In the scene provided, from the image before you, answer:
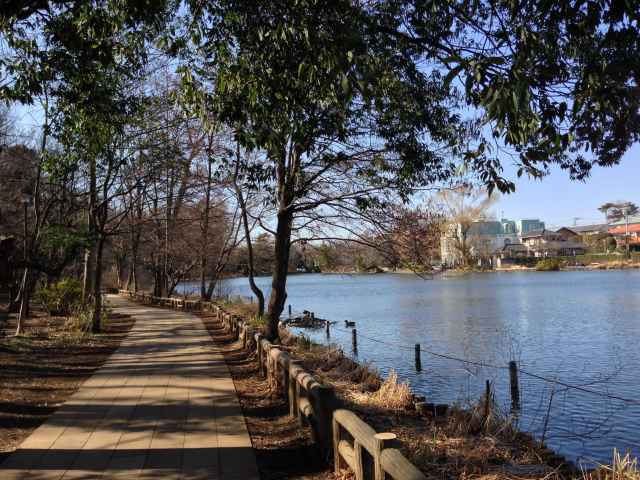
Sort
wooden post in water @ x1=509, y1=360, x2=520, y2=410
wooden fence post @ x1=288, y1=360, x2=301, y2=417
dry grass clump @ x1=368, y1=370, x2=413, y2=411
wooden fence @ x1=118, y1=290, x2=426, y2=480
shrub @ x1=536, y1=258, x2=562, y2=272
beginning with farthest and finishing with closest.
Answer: shrub @ x1=536, y1=258, x2=562, y2=272, wooden post in water @ x1=509, y1=360, x2=520, y2=410, dry grass clump @ x1=368, y1=370, x2=413, y2=411, wooden fence post @ x1=288, y1=360, x2=301, y2=417, wooden fence @ x1=118, y1=290, x2=426, y2=480

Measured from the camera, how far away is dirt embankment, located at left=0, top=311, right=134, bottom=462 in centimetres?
760

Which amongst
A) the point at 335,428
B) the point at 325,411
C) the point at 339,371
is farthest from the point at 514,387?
the point at 335,428

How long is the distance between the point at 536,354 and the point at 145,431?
46.5 ft

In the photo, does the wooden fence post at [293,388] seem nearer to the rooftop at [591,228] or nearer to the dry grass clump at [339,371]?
the dry grass clump at [339,371]

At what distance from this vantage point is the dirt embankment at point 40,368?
7602mm

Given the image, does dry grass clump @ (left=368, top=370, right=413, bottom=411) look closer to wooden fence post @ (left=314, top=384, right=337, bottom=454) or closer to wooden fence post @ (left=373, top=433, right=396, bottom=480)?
wooden fence post @ (left=314, top=384, right=337, bottom=454)

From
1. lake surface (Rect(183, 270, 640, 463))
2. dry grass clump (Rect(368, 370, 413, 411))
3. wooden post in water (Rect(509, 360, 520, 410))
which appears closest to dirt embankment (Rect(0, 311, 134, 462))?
dry grass clump (Rect(368, 370, 413, 411))

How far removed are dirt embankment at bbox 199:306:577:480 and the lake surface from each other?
5.19 ft

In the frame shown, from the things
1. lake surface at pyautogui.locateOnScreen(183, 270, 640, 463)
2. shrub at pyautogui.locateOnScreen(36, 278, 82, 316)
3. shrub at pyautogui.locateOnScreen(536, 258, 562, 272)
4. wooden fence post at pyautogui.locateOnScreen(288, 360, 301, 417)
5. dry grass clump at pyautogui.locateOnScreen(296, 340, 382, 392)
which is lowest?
lake surface at pyautogui.locateOnScreen(183, 270, 640, 463)

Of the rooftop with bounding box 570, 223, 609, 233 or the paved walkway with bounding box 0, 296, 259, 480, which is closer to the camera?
the paved walkway with bounding box 0, 296, 259, 480

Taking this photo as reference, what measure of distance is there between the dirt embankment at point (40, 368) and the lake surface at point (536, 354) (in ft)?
24.1

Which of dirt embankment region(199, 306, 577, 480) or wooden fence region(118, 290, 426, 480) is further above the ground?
wooden fence region(118, 290, 426, 480)

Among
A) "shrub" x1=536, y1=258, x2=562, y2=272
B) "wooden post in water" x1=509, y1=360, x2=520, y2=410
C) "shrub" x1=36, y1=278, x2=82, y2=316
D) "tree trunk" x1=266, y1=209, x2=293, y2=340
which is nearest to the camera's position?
"wooden post in water" x1=509, y1=360, x2=520, y2=410

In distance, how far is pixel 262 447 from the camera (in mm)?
6488
